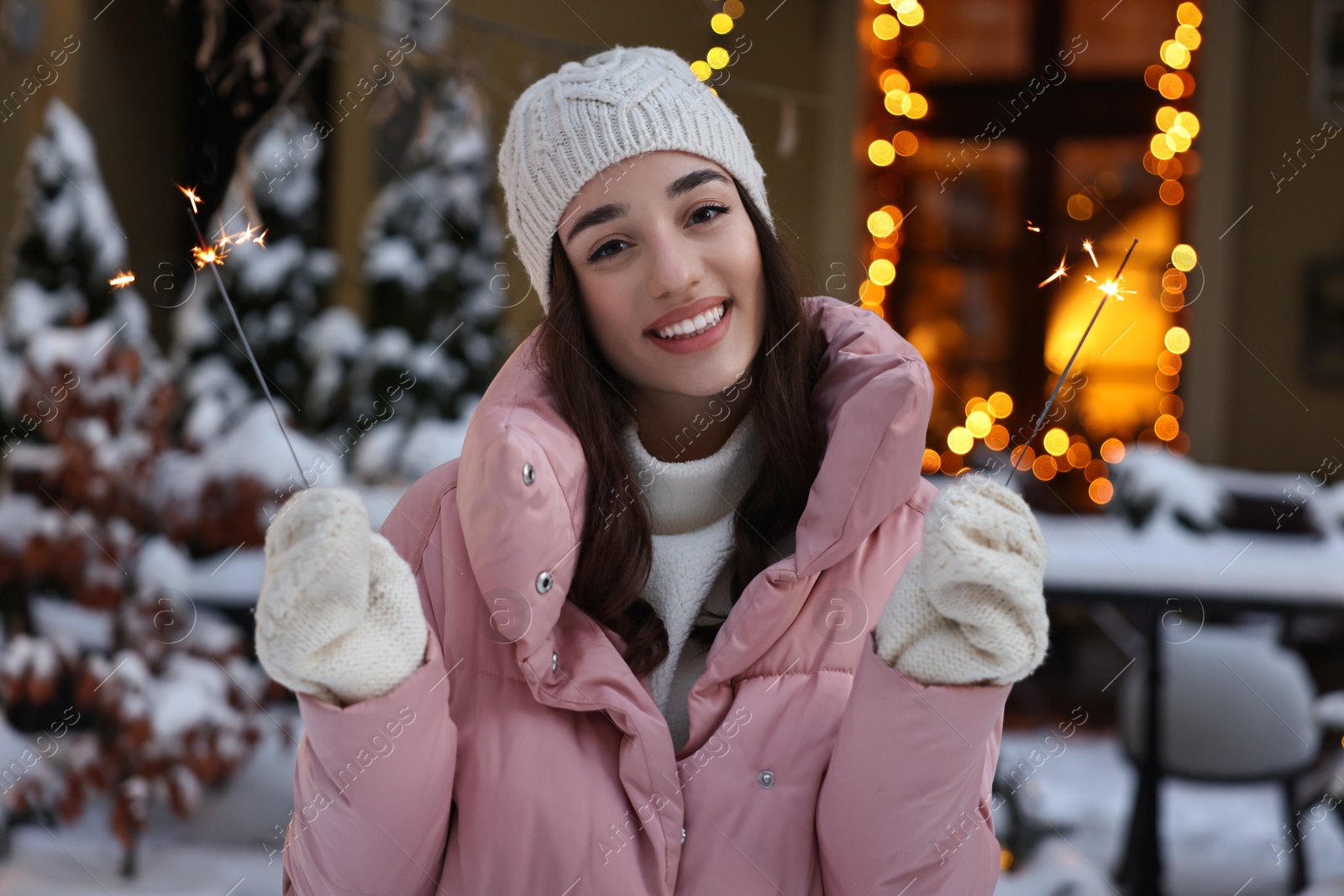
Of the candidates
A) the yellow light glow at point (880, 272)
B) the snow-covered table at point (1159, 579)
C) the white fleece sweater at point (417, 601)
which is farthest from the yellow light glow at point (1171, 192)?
the white fleece sweater at point (417, 601)

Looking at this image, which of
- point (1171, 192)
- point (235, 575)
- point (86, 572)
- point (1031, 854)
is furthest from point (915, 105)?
point (86, 572)

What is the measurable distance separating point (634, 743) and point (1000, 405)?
4545 mm

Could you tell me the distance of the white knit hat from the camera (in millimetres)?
1210

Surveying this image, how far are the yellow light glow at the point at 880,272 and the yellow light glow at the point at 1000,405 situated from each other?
0.77 m

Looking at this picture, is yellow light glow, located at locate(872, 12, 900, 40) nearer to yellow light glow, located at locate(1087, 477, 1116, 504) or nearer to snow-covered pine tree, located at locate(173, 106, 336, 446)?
yellow light glow, located at locate(1087, 477, 1116, 504)

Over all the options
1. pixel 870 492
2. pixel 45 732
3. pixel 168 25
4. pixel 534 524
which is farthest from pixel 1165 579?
pixel 168 25

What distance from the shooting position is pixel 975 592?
849mm

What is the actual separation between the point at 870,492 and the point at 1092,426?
13.8 ft

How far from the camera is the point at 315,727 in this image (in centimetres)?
90

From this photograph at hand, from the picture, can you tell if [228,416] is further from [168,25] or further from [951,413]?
[951,413]

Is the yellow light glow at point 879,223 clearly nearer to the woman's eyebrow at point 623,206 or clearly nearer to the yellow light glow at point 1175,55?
the yellow light glow at point 1175,55

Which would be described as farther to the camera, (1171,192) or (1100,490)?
(1171,192)

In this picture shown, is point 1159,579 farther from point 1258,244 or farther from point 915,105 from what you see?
point 915,105

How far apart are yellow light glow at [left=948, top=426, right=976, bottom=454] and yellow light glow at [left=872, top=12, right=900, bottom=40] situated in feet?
6.30
